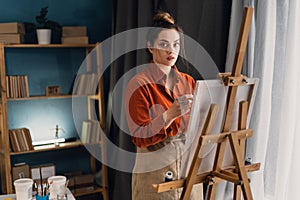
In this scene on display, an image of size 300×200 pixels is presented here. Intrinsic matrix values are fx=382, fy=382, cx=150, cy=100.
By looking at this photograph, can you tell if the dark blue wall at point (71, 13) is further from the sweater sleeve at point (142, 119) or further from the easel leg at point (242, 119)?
the easel leg at point (242, 119)

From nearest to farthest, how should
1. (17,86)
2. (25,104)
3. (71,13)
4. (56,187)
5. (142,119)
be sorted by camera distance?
1. (142,119)
2. (56,187)
3. (17,86)
4. (25,104)
5. (71,13)

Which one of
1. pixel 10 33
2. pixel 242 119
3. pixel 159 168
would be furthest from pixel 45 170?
pixel 242 119

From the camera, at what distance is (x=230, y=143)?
1603 mm

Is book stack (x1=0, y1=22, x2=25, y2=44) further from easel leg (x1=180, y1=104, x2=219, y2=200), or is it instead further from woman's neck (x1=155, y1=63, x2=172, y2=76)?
easel leg (x1=180, y1=104, x2=219, y2=200)

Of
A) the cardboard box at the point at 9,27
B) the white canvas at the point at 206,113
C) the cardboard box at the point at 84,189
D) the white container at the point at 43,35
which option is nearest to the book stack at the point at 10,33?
the cardboard box at the point at 9,27

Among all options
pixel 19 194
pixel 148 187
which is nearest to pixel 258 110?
pixel 148 187

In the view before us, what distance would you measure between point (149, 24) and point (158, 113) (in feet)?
3.65

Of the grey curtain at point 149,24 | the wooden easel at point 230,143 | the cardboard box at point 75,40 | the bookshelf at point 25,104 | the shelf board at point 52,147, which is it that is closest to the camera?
the wooden easel at point 230,143

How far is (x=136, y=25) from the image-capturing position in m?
2.99

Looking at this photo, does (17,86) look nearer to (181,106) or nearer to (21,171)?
(21,171)

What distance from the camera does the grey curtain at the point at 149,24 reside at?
228cm

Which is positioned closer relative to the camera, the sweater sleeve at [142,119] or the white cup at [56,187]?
the sweater sleeve at [142,119]

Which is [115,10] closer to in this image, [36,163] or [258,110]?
[36,163]

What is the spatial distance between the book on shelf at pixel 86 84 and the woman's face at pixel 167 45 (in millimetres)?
1374
